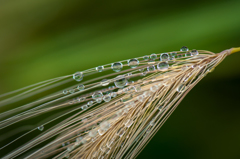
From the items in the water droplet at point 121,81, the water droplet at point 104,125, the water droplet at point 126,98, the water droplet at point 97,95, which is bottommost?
the water droplet at point 104,125

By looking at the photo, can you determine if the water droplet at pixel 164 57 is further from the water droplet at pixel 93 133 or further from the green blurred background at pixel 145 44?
the green blurred background at pixel 145 44

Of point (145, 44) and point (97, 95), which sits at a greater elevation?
point (145, 44)

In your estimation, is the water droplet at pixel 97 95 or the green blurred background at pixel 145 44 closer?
the water droplet at pixel 97 95

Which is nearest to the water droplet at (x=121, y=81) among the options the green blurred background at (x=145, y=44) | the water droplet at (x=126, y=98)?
the water droplet at (x=126, y=98)

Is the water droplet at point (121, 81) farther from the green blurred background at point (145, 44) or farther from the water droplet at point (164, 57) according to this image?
the green blurred background at point (145, 44)

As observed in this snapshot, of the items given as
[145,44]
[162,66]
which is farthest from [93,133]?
[145,44]

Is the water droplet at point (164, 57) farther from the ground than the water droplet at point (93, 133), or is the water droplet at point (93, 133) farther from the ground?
the water droplet at point (164, 57)

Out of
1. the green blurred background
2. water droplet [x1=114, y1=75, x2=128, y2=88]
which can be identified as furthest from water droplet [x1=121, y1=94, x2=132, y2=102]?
the green blurred background

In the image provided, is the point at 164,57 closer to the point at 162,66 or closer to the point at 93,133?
the point at 162,66
